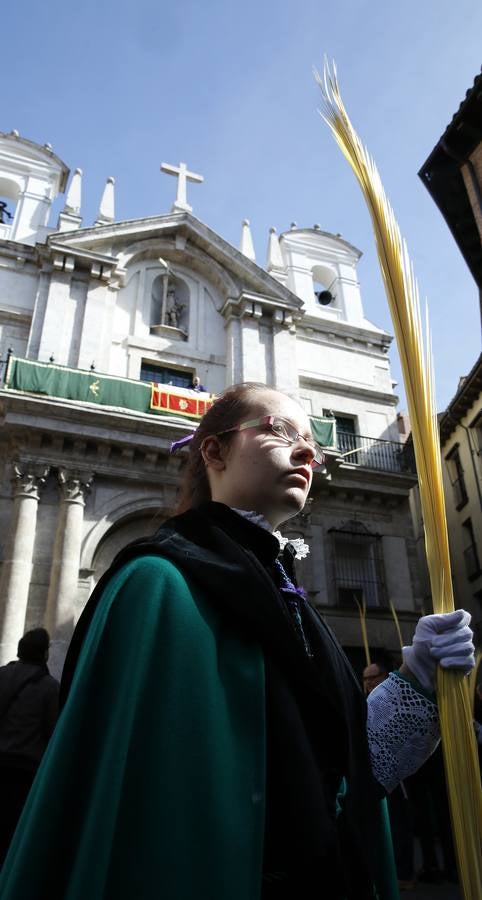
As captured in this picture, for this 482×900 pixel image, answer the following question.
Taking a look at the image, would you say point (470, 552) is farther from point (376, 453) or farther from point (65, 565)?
point (65, 565)

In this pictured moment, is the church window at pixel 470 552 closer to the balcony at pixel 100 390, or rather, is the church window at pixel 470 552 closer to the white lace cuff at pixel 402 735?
the balcony at pixel 100 390

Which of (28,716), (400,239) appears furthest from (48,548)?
(400,239)

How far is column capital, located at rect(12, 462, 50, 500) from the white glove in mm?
12294

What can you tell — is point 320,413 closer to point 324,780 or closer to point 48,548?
point 48,548

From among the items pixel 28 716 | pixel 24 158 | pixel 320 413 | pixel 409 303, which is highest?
pixel 24 158

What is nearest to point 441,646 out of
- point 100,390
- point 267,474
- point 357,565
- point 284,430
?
point 267,474

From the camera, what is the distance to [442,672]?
1.81 m

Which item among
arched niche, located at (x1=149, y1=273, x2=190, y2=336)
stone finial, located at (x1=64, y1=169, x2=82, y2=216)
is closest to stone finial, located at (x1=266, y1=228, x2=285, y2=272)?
arched niche, located at (x1=149, y1=273, x2=190, y2=336)

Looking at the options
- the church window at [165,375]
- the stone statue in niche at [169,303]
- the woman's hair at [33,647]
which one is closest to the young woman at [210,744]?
the woman's hair at [33,647]

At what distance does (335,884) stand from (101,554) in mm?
→ 13174

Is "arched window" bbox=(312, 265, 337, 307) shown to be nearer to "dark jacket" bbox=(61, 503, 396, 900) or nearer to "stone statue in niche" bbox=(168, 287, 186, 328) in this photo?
"stone statue in niche" bbox=(168, 287, 186, 328)

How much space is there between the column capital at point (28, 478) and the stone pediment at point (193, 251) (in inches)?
297

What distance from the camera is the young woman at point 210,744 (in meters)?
1.23

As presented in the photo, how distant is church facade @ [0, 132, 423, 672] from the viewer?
44.0 feet
